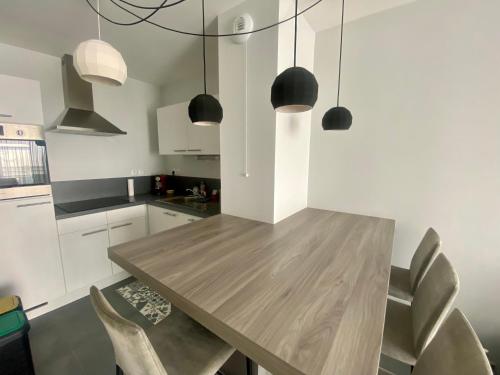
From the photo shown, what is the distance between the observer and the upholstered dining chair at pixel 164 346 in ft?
2.02

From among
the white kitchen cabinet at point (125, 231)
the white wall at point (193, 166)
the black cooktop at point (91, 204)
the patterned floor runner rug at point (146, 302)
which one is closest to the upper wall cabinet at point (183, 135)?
the white wall at point (193, 166)

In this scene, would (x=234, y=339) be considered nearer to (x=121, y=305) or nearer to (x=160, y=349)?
(x=160, y=349)

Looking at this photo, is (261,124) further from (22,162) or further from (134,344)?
(22,162)

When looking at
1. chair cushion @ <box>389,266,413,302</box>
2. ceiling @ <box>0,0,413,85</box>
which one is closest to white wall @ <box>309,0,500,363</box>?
ceiling @ <box>0,0,413,85</box>

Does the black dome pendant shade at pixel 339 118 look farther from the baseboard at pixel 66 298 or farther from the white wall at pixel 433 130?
the baseboard at pixel 66 298

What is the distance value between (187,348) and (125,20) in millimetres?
2360

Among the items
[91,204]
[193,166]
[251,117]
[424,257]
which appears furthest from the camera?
[193,166]

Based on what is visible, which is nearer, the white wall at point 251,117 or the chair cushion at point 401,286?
the chair cushion at point 401,286

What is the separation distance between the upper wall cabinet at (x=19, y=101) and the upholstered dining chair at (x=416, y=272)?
3013 mm

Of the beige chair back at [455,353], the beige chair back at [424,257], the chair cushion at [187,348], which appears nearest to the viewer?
the beige chair back at [455,353]

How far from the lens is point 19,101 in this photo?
167 cm

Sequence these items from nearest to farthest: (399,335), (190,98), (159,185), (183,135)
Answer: (399,335), (183,135), (190,98), (159,185)

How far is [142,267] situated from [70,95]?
2218 mm

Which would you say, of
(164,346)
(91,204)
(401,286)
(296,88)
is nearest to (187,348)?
(164,346)
